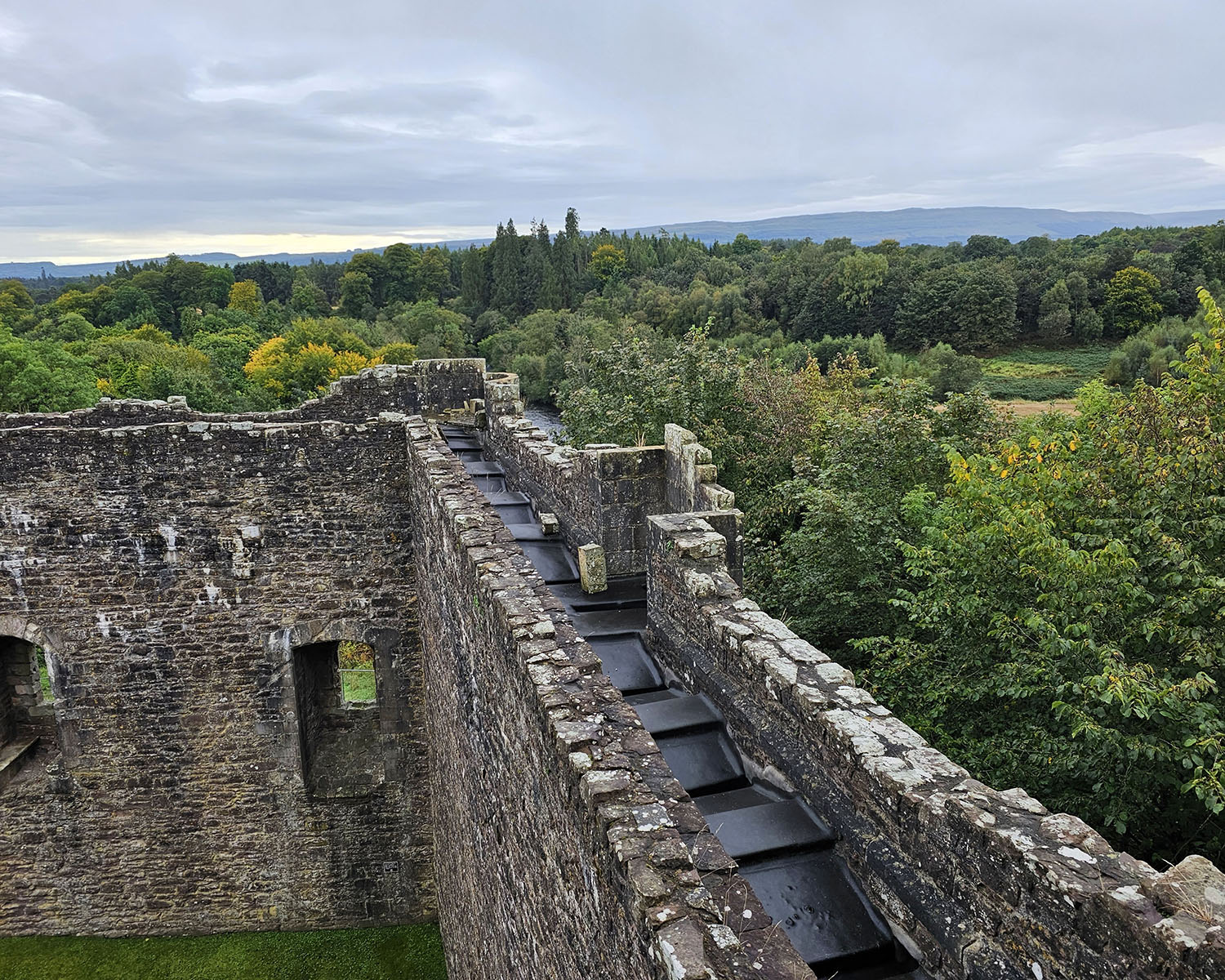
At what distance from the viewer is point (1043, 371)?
53.9 meters

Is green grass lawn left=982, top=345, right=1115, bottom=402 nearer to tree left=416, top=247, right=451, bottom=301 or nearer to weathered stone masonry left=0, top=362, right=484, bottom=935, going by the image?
weathered stone masonry left=0, top=362, right=484, bottom=935

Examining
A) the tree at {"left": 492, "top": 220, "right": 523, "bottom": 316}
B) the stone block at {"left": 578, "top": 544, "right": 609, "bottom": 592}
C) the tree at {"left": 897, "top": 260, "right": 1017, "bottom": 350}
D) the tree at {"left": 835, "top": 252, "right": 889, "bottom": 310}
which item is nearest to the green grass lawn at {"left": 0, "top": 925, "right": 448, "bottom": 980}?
the stone block at {"left": 578, "top": 544, "right": 609, "bottom": 592}

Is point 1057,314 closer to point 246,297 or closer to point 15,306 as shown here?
point 246,297

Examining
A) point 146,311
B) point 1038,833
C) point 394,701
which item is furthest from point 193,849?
point 146,311

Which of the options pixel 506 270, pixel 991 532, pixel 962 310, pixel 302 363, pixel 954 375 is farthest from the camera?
pixel 506 270

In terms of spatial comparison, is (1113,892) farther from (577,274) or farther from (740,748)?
(577,274)

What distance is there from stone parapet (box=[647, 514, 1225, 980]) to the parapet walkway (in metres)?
0.14

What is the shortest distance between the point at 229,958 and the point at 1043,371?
55.3 metres

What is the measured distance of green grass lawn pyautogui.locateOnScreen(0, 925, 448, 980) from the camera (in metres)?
11.0

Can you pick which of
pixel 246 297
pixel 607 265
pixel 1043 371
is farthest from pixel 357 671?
pixel 607 265

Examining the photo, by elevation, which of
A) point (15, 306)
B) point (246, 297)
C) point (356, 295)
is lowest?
point (15, 306)

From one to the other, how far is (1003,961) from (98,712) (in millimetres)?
10839

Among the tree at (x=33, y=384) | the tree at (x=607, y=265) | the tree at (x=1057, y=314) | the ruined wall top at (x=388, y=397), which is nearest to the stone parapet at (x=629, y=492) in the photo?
the ruined wall top at (x=388, y=397)

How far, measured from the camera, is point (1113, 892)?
3273mm
